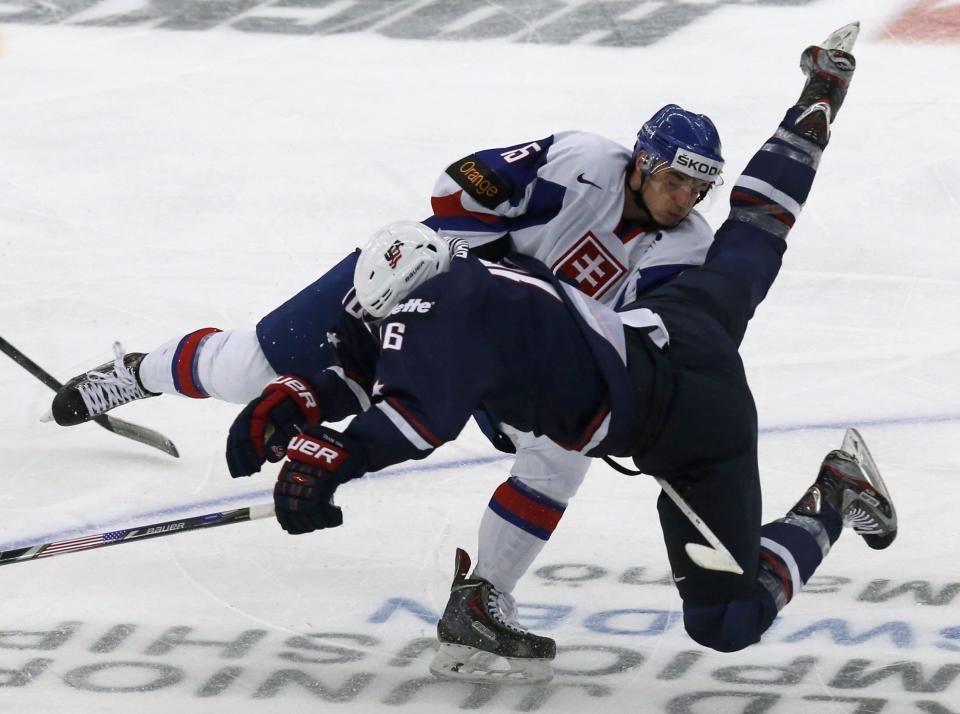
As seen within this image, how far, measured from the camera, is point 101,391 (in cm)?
415

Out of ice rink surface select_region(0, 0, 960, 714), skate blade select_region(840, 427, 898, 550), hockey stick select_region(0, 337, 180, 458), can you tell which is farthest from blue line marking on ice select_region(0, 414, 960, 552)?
skate blade select_region(840, 427, 898, 550)

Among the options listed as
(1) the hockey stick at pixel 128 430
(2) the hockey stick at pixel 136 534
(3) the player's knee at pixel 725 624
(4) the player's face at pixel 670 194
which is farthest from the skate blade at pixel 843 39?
(1) the hockey stick at pixel 128 430

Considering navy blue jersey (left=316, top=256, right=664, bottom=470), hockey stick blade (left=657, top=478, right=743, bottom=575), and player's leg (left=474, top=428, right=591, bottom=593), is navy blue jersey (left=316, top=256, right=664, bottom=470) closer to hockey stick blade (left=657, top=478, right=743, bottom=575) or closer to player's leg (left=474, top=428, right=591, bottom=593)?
hockey stick blade (left=657, top=478, right=743, bottom=575)

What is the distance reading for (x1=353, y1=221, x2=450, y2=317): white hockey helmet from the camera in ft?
9.84

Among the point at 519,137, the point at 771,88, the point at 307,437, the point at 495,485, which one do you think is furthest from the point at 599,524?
the point at 771,88

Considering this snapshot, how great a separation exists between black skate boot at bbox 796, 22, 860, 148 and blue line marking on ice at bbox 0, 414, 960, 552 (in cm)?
118

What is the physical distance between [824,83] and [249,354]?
156 centimetres

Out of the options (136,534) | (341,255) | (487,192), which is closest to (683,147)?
(487,192)

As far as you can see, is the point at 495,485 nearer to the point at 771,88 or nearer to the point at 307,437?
the point at 307,437

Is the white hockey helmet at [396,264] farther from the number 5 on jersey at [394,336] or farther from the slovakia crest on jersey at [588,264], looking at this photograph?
the slovakia crest on jersey at [588,264]

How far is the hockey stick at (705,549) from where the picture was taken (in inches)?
123

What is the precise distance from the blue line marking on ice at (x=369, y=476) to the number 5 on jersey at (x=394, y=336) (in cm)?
148

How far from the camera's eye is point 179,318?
530 cm

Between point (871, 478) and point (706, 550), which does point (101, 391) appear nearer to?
point (706, 550)
